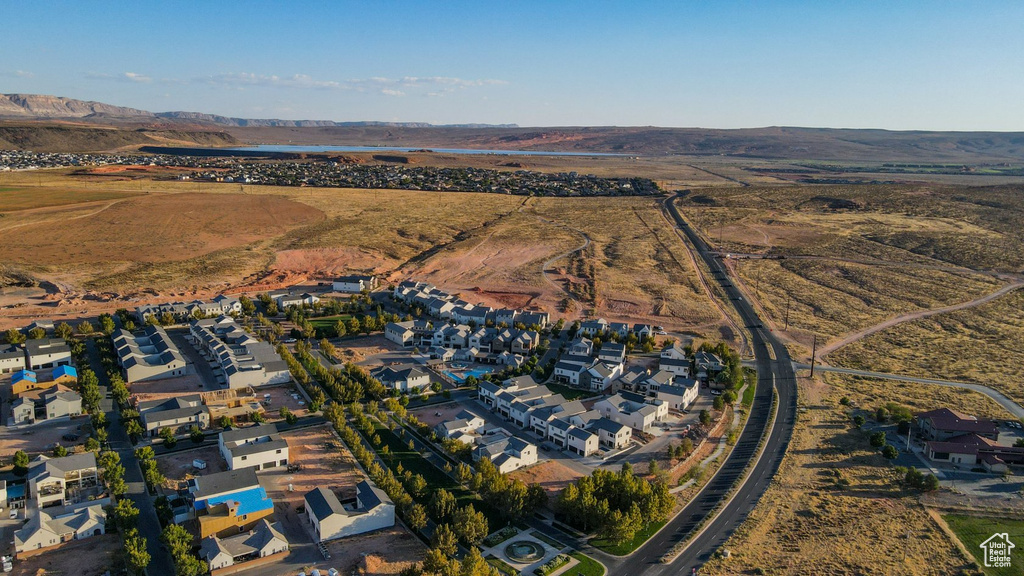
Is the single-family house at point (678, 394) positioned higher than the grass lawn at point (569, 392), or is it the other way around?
the single-family house at point (678, 394)

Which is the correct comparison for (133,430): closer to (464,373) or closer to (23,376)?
(23,376)

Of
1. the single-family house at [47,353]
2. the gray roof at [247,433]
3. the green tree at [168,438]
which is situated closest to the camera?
the gray roof at [247,433]

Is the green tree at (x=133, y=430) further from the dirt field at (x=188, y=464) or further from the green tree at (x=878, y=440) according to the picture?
the green tree at (x=878, y=440)

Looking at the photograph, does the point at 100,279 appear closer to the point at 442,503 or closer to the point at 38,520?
the point at 38,520

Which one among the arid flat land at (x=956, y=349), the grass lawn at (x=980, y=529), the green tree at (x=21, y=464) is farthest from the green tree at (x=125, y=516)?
the arid flat land at (x=956, y=349)

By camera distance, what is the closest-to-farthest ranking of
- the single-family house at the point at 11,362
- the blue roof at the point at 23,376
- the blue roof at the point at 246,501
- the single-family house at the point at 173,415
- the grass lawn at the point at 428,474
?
the blue roof at the point at 246,501 → the grass lawn at the point at 428,474 → the single-family house at the point at 173,415 → the blue roof at the point at 23,376 → the single-family house at the point at 11,362
